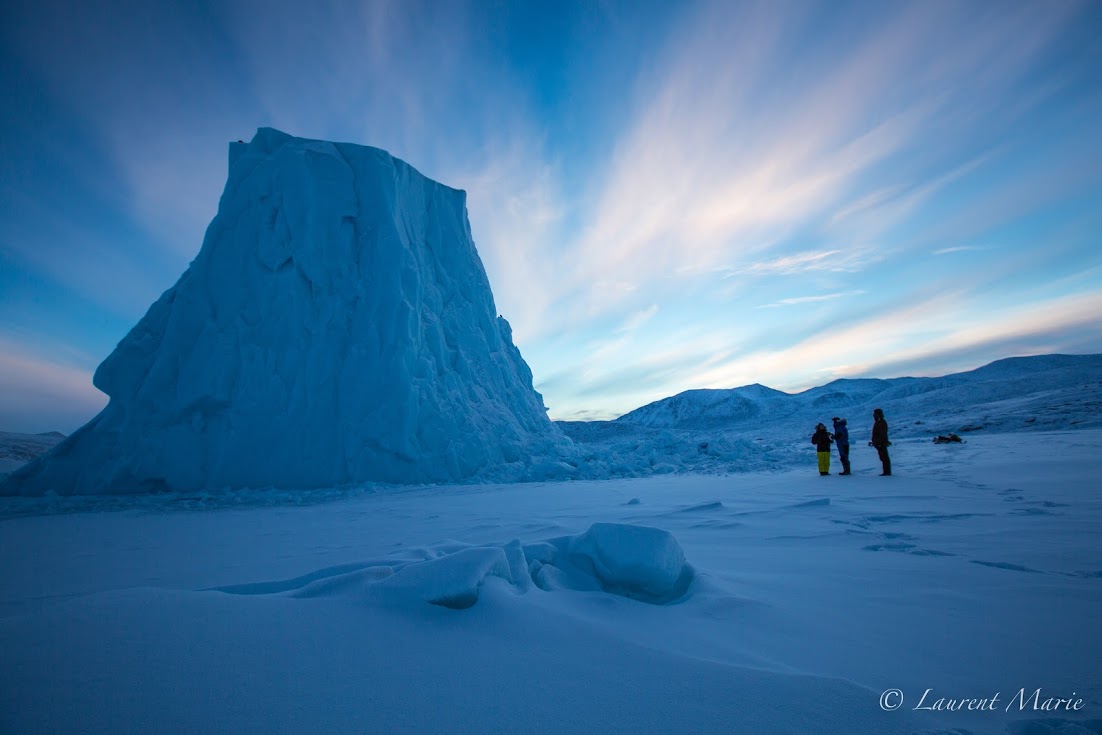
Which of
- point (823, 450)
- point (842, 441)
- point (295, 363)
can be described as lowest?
point (823, 450)

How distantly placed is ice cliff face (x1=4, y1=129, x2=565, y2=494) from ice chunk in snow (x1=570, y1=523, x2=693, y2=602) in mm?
9104

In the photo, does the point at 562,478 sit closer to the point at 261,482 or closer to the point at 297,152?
the point at 261,482

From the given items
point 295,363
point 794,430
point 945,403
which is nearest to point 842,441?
point 295,363

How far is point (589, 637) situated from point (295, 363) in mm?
11328

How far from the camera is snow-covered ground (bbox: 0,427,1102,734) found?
3.53 ft

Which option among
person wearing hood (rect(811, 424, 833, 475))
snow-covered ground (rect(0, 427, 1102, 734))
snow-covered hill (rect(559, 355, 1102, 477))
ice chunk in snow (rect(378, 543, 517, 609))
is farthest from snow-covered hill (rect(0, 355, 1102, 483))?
ice chunk in snow (rect(378, 543, 517, 609))

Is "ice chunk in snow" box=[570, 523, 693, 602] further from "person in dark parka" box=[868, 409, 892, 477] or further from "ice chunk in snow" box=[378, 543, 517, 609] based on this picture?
"person in dark parka" box=[868, 409, 892, 477]

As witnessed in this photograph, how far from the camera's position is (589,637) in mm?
1511

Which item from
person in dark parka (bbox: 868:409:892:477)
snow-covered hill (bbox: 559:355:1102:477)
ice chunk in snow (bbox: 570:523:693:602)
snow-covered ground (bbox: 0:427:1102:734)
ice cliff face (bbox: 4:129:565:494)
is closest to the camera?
snow-covered ground (bbox: 0:427:1102:734)

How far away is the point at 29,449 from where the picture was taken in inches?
896

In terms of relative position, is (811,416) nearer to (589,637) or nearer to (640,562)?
(640,562)

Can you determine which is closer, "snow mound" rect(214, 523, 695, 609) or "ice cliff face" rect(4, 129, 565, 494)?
"snow mound" rect(214, 523, 695, 609)

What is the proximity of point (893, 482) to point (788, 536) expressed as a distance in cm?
392

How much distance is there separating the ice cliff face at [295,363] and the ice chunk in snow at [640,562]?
9104 millimetres
